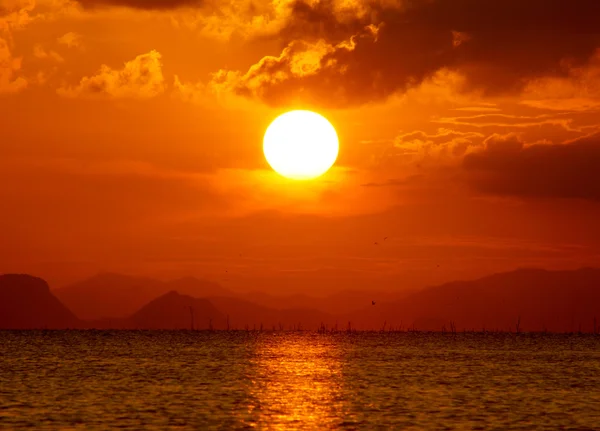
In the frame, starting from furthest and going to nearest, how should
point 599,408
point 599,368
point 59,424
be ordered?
1. point 599,368
2. point 599,408
3. point 59,424

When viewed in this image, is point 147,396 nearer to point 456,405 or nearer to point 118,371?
point 456,405

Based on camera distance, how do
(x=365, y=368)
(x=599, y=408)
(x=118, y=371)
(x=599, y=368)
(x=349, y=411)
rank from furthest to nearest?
(x=599, y=368) → (x=365, y=368) → (x=118, y=371) → (x=599, y=408) → (x=349, y=411)

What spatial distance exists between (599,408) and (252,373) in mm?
67091

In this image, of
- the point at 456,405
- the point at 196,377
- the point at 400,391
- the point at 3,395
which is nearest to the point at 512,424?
the point at 456,405

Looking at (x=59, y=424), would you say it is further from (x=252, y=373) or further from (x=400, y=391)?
(x=252, y=373)

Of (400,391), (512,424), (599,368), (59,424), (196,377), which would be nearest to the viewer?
(59,424)

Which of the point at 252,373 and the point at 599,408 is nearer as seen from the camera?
the point at 599,408

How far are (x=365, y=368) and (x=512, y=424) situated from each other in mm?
94064

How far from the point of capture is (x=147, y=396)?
355 feet

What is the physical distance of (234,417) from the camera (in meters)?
89.1

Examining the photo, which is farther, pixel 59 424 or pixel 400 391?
pixel 400 391

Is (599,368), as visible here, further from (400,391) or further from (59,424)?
(59,424)

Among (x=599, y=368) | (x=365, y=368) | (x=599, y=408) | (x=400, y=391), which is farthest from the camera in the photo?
(x=599, y=368)

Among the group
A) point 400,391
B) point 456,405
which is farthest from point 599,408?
point 400,391
